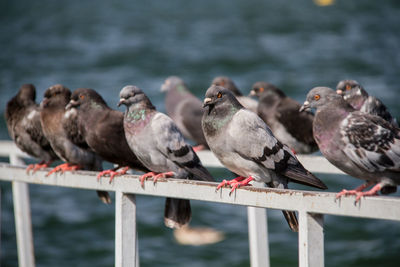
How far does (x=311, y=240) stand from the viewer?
298cm

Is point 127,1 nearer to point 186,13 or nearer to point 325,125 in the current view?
point 186,13

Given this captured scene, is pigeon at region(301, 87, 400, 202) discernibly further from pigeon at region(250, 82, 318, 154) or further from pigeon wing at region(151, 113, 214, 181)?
pigeon at region(250, 82, 318, 154)

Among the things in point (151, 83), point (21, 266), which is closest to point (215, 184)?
point (21, 266)

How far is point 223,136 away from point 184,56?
63.4ft

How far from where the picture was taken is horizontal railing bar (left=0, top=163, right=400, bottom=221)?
2742mm

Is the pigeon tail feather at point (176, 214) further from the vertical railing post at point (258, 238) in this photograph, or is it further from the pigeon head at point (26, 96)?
the pigeon head at point (26, 96)

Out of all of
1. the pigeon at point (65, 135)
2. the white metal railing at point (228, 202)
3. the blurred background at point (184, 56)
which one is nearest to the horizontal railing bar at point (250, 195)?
the white metal railing at point (228, 202)

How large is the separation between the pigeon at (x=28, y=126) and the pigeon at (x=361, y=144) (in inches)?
134

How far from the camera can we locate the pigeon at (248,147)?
386cm

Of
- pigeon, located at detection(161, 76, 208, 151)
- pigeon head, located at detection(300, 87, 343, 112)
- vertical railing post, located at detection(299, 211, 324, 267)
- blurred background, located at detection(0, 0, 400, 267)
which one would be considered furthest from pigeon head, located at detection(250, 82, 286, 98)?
blurred background, located at detection(0, 0, 400, 267)

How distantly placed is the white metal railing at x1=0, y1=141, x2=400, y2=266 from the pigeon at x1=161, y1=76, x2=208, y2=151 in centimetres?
210

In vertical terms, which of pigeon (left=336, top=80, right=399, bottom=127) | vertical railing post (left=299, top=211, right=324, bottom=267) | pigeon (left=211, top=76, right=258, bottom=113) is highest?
pigeon (left=211, top=76, right=258, bottom=113)

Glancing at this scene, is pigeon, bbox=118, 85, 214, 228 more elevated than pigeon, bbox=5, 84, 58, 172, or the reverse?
pigeon, bbox=5, 84, 58, 172

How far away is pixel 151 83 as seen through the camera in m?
20.8
